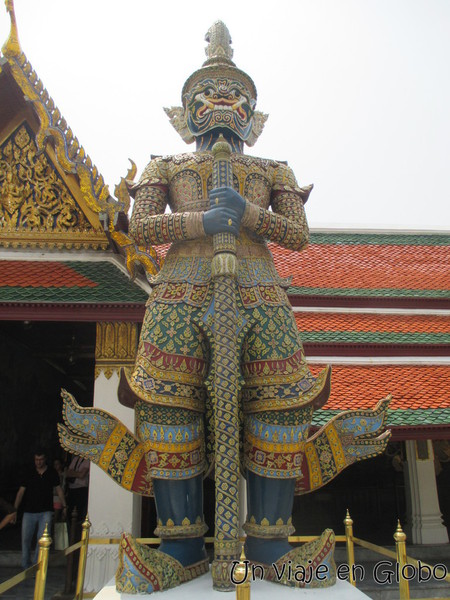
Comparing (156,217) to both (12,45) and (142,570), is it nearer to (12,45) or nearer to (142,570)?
(142,570)

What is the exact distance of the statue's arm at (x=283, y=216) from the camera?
3.18 meters

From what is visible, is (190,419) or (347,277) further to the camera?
(347,277)

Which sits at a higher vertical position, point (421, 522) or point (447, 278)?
point (447, 278)

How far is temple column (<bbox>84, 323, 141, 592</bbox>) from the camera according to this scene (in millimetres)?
4598

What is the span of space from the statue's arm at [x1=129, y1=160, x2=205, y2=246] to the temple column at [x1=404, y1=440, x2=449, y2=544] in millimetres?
5300

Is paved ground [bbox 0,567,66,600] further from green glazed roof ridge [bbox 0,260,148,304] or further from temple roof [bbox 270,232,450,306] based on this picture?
temple roof [bbox 270,232,450,306]

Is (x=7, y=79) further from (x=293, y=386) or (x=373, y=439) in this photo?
(x=373, y=439)

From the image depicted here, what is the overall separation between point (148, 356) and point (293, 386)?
0.86 m

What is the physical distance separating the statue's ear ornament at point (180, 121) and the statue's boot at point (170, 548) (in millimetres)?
2276

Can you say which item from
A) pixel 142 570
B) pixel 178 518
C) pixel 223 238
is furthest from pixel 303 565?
pixel 223 238

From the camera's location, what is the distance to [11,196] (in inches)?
225

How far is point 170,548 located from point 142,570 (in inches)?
11.0

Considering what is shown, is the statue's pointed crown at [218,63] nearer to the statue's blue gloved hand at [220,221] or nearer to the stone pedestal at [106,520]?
the statue's blue gloved hand at [220,221]

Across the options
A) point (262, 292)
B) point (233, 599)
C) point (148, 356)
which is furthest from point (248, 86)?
point (233, 599)
